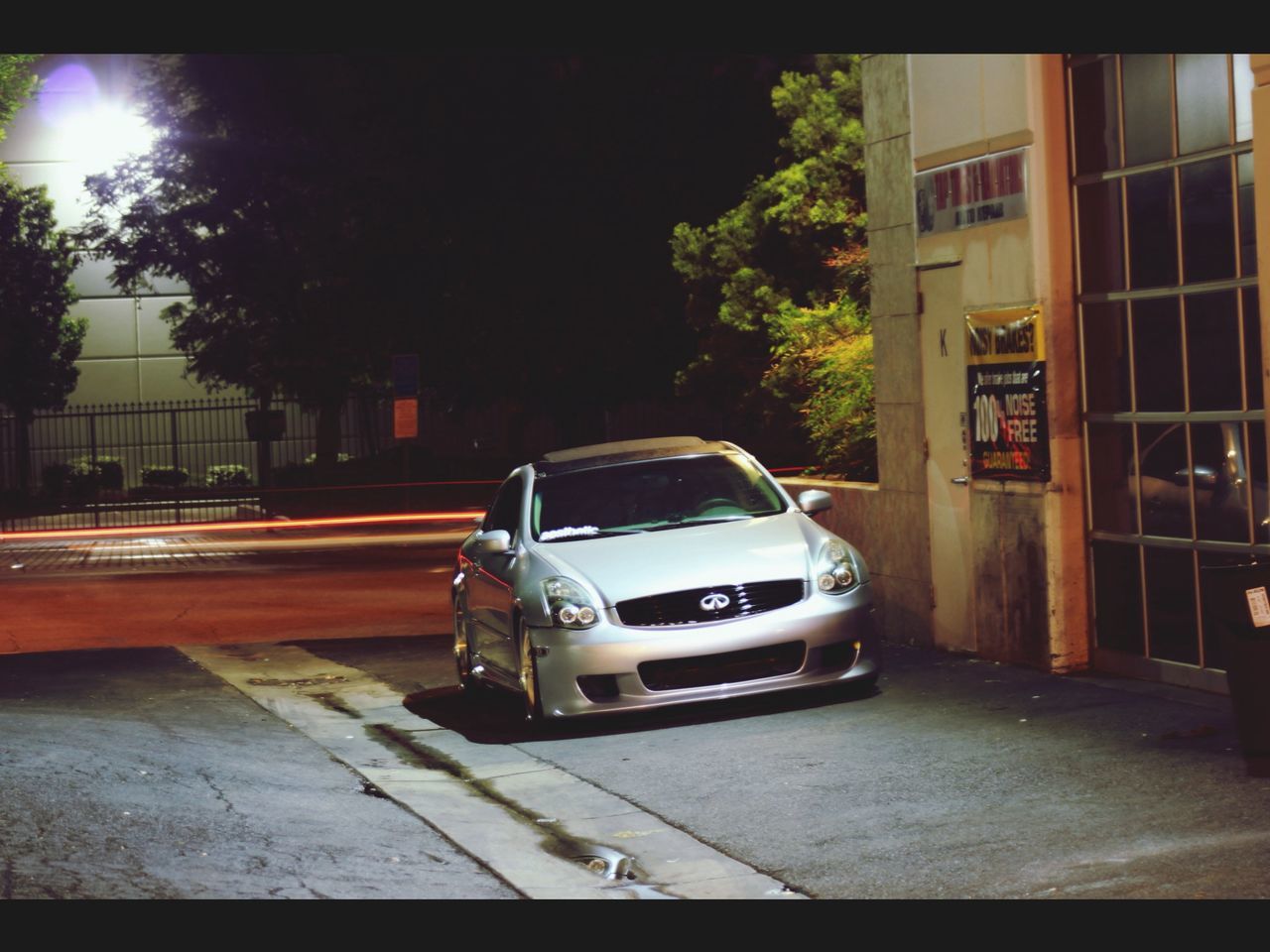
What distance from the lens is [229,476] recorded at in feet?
148

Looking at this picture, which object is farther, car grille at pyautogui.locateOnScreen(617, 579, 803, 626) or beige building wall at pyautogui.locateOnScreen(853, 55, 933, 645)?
beige building wall at pyautogui.locateOnScreen(853, 55, 933, 645)

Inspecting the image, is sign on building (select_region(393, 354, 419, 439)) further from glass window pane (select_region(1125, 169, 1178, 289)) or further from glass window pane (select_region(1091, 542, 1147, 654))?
glass window pane (select_region(1125, 169, 1178, 289))

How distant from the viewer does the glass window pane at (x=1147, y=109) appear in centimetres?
1025

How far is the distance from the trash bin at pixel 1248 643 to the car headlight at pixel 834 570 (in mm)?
2473

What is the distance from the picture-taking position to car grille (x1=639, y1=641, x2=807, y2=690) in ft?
31.9

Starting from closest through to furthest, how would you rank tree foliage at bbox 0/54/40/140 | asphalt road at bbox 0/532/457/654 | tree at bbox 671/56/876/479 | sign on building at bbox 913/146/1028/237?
sign on building at bbox 913/146/1028/237 < asphalt road at bbox 0/532/457/654 < tree at bbox 671/56/876/479 < tree foliage at bbox 0/54/40/140

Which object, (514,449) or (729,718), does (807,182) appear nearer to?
(514,449)

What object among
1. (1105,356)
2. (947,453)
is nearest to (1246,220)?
(1105,356)

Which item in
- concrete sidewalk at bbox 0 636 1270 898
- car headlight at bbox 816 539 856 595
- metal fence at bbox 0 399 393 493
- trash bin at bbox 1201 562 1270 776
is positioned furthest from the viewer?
metal fence at bbox 0 399 393 493

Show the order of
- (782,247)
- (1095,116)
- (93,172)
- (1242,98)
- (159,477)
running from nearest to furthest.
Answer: (1242,98)
(1095,116)
(782,247)
(159,477)
(93,172)

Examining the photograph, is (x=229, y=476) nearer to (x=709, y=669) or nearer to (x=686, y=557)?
(x=686, y=557)

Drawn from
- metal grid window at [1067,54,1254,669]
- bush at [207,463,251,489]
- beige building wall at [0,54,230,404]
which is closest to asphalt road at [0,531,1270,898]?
metal grid window at [1067,54,1254,669]

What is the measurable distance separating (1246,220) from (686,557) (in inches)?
136

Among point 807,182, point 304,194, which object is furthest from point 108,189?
point 807,182
